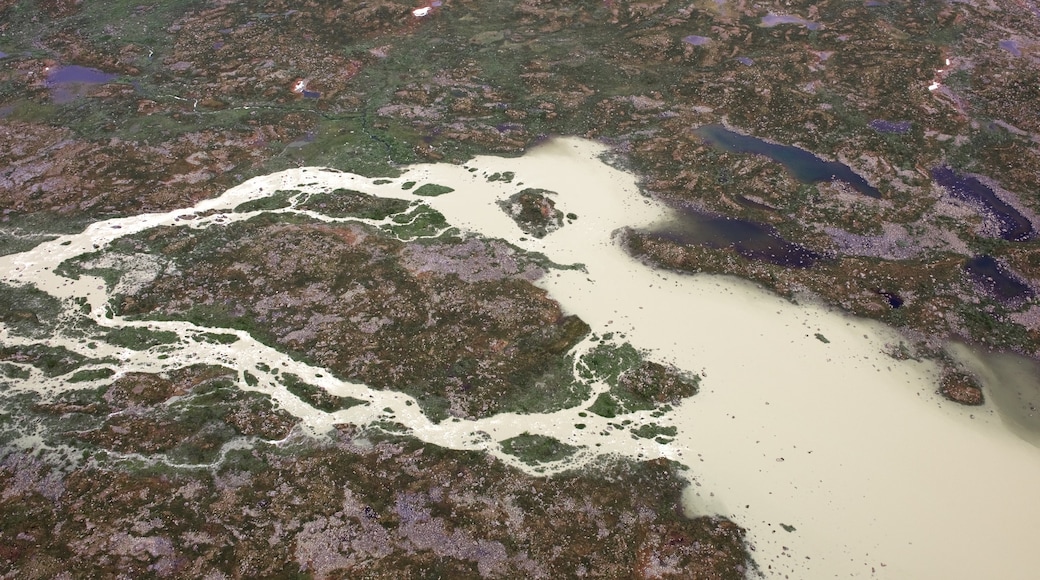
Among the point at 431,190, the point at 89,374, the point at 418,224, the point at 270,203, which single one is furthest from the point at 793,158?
the point at 89,374

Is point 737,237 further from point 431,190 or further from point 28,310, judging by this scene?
point 28,310

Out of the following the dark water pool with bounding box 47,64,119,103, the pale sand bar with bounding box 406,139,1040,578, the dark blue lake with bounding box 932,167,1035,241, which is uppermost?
the dark water pool with bounding box 47,64,119,103

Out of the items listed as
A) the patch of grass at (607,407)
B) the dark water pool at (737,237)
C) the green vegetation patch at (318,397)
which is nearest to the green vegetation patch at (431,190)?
the dark water pool at (737,237)

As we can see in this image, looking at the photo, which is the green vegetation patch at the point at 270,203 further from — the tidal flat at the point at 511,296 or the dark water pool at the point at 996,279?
the dark water pool at the point at 996,279

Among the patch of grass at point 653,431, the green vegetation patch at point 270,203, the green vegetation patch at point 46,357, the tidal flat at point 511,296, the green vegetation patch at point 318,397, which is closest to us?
the tidal flat at point 511,296

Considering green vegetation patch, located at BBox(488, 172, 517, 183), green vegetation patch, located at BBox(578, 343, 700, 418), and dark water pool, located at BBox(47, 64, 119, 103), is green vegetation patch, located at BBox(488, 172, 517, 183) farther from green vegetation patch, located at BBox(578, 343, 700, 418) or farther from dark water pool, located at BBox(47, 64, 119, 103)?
dark water pool, located at BBox(47, 64, 119, 103)

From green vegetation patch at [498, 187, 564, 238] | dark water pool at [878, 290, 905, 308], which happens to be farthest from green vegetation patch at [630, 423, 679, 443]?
dark water pool at [878, 290, 905, 308]

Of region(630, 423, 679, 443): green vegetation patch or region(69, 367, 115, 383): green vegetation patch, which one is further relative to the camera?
region(69, 367, 115, 383): green vegetation patch
